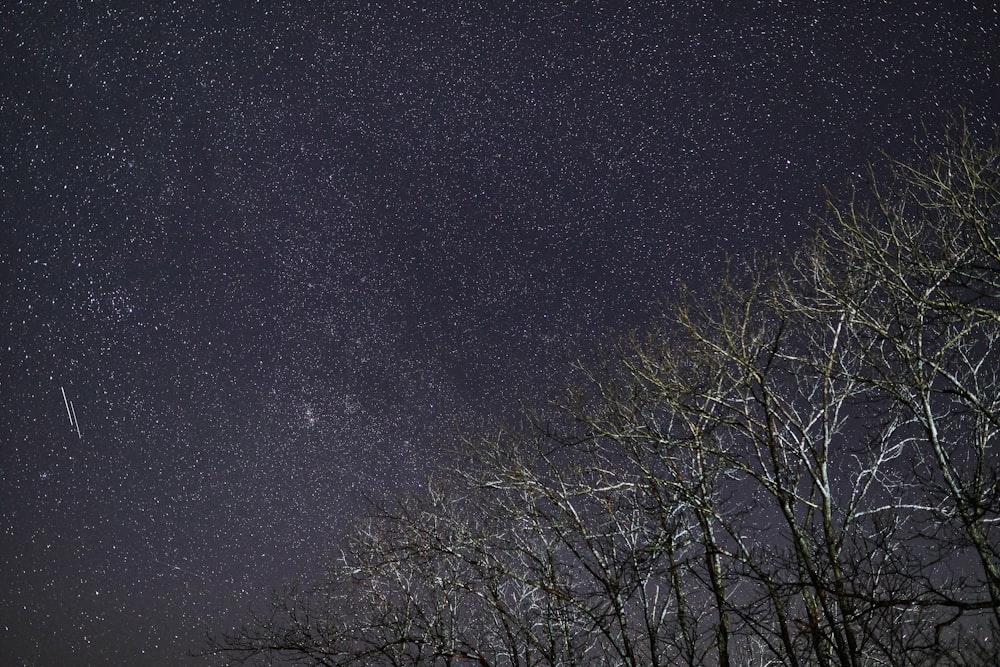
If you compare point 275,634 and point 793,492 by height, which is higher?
point 275,634

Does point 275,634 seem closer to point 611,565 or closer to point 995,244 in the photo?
point 611,565

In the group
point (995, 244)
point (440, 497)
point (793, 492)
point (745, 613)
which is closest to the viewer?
point (995, 244)

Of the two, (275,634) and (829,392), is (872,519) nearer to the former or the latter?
(829,392)

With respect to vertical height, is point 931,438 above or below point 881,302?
below

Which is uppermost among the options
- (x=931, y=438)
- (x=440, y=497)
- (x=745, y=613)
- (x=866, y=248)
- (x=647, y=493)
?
(x=440, y=497)

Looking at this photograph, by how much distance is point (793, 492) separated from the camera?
777cm

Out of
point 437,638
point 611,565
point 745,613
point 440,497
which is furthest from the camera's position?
point 440,497

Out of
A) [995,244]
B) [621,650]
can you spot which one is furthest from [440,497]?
[995,244]

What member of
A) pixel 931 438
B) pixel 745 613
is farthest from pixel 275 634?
pixel 931 438

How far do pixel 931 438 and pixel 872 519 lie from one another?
130 cm

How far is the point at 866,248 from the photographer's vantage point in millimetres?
6445

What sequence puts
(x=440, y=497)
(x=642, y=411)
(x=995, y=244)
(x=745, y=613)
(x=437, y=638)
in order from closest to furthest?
(x=995, y=244), (x=745, y=613), (x=642, y=411), (x=437, y=638), (x=440, y=497)

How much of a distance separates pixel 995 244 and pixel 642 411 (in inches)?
196

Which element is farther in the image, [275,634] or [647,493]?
[275,634]
